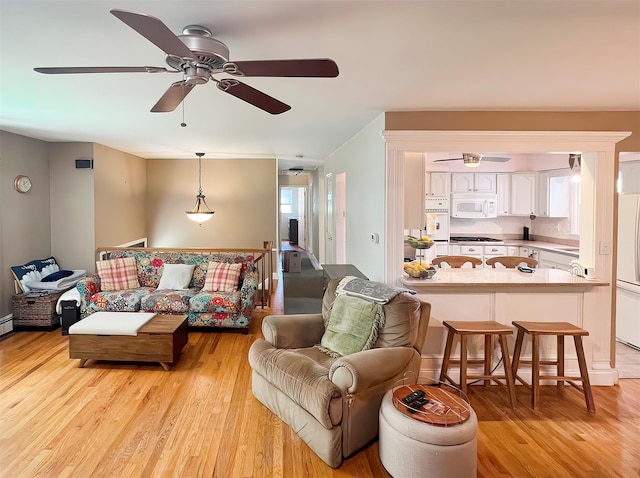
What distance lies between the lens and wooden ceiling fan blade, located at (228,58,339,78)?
169cm

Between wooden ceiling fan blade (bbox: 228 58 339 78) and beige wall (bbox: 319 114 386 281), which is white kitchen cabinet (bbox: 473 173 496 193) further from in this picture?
wooden ceiling fan blade (bbox: 228 58 339 78)

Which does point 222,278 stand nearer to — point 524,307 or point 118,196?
point 118,196

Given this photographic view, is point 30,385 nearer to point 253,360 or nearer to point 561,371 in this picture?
point 253,360

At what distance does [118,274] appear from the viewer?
5172 mm

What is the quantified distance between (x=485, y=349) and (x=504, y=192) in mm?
4143

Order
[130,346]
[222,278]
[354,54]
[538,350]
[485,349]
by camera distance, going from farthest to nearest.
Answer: [222,278], [130,346], [485,349], [538,350], [354,54]

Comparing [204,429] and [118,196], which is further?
[118,196]

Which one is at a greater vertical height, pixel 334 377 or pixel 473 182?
pixel 473 182

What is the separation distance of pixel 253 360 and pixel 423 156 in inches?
94.3

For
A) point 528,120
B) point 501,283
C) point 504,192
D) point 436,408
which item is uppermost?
point 528,120

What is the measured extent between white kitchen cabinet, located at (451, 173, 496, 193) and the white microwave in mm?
90

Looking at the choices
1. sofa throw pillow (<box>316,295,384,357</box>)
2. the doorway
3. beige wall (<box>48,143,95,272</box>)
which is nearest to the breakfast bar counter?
sofa throw pillow (<box>316,295,384,357</box>)

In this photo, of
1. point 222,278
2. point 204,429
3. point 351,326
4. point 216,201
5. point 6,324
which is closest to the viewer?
point 204,429

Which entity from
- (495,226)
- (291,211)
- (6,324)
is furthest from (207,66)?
(291,211)
